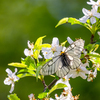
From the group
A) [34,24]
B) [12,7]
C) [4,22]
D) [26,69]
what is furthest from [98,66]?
[12,7]

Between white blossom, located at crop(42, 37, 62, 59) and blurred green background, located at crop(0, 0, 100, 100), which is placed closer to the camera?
white blossom, located at crop(42, 37, 62, 59)

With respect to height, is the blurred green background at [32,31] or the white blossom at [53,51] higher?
the blurred green background at [32,31]

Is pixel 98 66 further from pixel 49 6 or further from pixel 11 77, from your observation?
pixel 49 6

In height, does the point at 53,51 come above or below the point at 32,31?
below

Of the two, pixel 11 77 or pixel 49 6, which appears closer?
pixel 11 77

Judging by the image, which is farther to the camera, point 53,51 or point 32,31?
point 32,31

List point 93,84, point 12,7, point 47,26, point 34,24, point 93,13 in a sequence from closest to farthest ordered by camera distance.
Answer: point 93,13
point 93,84
point 47,26
point 34,24
point 12,7

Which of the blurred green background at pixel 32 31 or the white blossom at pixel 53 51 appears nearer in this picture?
the white blossom at pixel 53 51

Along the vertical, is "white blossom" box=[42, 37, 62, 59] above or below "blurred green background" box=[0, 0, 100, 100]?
below
